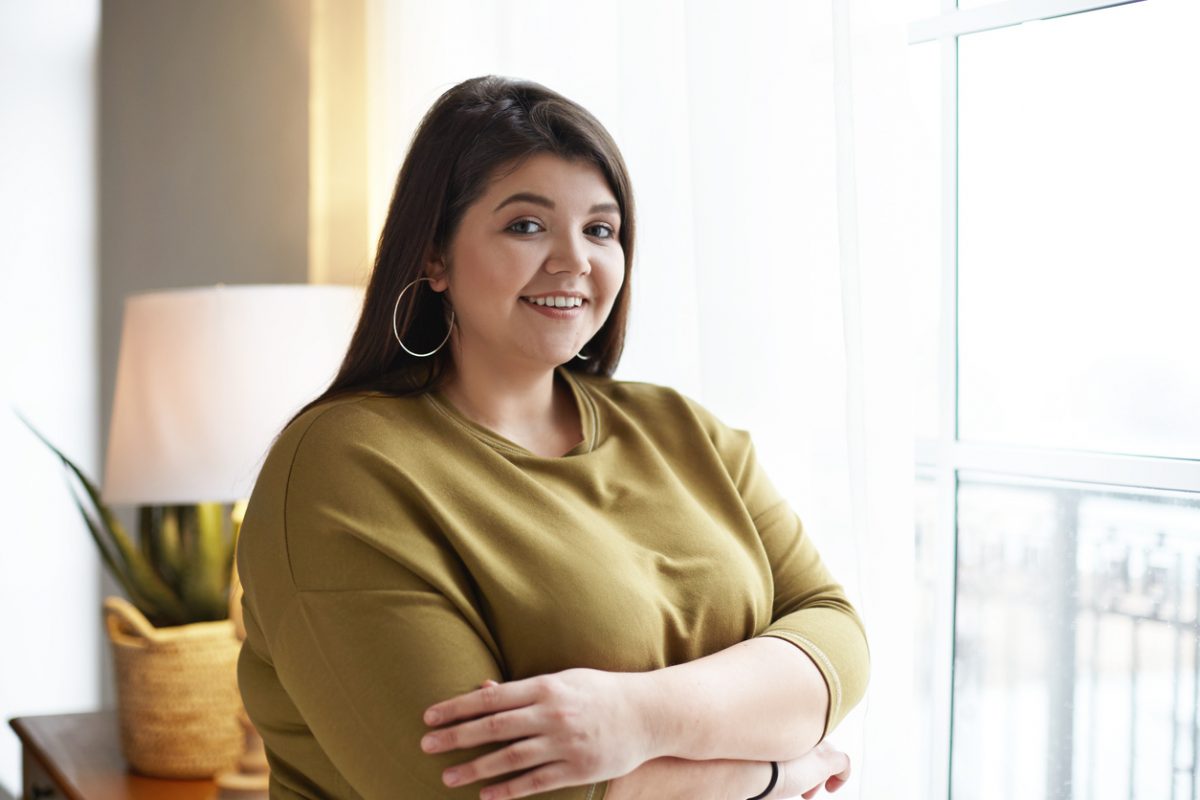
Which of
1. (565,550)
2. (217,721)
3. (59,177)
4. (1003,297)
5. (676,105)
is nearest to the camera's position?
(565,550)

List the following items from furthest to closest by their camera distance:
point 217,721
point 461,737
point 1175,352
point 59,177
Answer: point 59,177, point 217,721, point 1175,352, point 461,737

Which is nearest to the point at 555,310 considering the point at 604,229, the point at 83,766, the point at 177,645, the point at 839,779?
the point at 604,229

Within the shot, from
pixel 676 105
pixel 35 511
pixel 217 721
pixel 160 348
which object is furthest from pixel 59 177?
pixel 676 105

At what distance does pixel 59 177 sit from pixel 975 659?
228 cm

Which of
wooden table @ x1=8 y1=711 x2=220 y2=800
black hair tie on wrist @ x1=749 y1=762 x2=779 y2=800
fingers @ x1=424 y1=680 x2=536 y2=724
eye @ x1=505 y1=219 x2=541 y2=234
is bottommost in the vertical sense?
wooden table @ x1=8 y1=711 x2=220 y2=800

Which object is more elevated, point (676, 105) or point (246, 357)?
point (676, 105)

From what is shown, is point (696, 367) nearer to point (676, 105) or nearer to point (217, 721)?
point (676, 105)

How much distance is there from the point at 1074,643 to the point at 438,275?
97 cm

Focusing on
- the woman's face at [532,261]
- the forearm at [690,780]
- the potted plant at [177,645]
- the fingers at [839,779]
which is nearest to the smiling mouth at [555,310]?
the woman's face at [532,261]

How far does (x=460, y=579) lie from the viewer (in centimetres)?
119

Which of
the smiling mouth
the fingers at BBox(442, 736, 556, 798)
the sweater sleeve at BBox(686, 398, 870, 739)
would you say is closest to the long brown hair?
the smiling mouth

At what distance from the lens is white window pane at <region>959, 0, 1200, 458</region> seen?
141 cm

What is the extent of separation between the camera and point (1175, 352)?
4.66ft

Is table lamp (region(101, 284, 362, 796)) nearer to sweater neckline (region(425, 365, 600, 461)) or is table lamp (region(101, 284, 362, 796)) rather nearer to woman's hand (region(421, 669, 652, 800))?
sweater neckline (region(425, 365, 600, 461))
